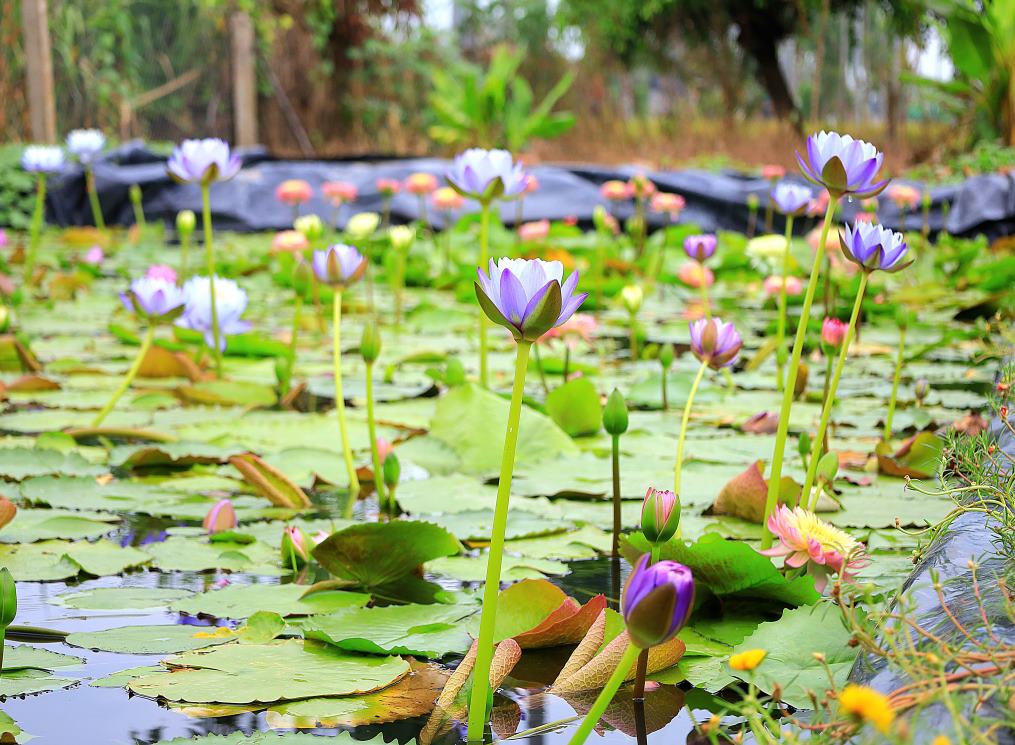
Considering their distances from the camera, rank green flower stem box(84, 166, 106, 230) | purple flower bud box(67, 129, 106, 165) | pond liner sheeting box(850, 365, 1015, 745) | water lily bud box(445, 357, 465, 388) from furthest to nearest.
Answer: green flower stem box(84, 166, 106, 230)
purple flower bud box(67, 129, 106, 165)
water lily bud box(445, 357, 465, 388)
pond liner sheeting box(850, 365, 1015, 745)

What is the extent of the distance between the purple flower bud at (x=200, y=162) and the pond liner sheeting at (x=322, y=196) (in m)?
3.37

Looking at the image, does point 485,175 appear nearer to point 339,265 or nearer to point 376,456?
point 339,265

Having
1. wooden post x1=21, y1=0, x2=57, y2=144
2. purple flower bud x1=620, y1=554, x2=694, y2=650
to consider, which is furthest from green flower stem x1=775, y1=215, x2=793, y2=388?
wooden post x1=21, y1=0, x2=57, y2=144

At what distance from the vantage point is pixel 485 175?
1328 millimetres

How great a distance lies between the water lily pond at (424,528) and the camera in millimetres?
661

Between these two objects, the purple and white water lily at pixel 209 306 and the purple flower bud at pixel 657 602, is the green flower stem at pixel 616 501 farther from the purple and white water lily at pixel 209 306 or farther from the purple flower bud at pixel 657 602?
the purple and white water lily at pixel 209 306

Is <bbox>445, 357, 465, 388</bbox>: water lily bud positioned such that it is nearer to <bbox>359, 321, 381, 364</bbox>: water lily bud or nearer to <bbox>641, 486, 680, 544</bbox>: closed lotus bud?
<bbox>359, 321, 381, 364</bbox>: water lily bud

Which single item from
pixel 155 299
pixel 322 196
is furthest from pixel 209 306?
pixel 322 196

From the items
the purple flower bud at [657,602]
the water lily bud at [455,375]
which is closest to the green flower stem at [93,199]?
the water lily bud at [455,375]

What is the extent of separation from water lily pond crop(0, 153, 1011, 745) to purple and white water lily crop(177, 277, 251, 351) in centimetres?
1

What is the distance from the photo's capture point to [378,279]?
12.0 ft

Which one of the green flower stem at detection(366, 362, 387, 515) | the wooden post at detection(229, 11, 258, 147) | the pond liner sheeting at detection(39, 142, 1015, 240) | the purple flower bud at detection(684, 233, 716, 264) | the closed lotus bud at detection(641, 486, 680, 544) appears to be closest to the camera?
the closed lotus bud at detection(641, 486, 680, 544)

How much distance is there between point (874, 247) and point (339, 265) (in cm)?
66

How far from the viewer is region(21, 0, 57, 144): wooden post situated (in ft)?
15.4
